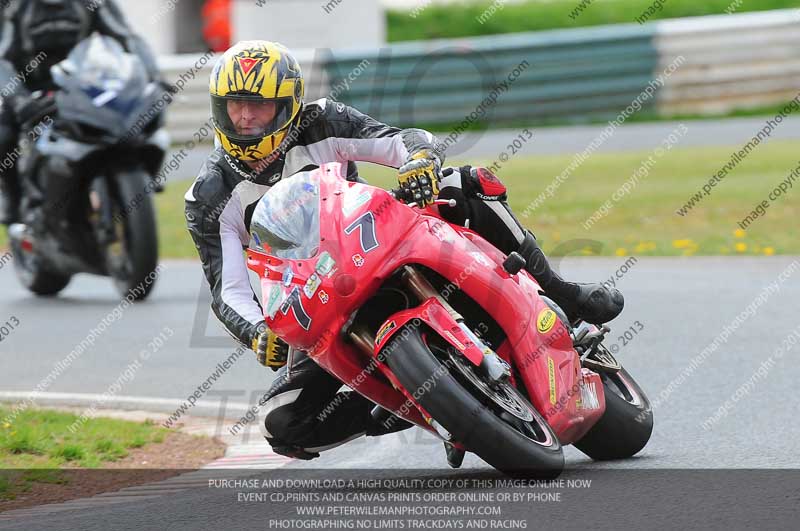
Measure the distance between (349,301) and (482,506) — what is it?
2.74 feet

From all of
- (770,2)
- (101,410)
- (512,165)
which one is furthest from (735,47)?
(101,410)

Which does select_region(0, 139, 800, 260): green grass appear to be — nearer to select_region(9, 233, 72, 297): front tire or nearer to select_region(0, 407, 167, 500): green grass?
select_region(9, 233, 72, 297): front tire

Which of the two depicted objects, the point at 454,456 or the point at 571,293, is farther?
the point at 571,293

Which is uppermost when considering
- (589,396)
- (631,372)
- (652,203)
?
(589,396)

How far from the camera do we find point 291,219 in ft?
16.6

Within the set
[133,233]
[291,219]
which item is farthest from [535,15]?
[291,219]

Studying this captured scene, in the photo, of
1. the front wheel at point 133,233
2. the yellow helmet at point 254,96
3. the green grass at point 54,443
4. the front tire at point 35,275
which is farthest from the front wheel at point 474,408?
the front tire at point 35,275

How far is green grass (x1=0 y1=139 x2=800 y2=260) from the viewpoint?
41.6 feet

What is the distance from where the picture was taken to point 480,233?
222 inches

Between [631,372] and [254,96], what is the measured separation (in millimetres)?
3053

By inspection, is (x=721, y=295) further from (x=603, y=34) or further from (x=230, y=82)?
(x=603, y=34)

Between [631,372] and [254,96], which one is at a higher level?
[254,96]

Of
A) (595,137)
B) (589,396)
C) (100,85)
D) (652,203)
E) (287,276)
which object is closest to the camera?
(287,276)

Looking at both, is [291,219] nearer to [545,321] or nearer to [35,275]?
[545,321]
